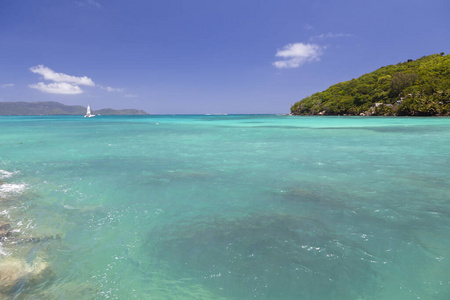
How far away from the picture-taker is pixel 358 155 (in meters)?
12.9

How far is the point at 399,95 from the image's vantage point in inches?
2985

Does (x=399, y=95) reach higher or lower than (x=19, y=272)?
higher

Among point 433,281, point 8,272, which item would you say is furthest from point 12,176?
point 433,281

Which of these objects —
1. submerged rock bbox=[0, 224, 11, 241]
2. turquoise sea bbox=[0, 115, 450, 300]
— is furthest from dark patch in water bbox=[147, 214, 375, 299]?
submerged rock bbox=[0, 224, 11, 241]

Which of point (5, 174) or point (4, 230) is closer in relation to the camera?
point (4, 230)

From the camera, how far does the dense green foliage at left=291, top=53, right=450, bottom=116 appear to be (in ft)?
204

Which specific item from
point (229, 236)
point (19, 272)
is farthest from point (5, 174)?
point (229, 236)

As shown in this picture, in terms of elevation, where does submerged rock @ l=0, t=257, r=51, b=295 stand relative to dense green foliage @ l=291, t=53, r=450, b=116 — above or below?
below

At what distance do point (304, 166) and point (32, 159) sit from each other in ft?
48.0

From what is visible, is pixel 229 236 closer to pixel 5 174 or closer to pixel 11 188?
pixel 11 188

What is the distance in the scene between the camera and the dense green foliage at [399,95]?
204 feet

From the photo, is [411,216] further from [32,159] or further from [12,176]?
[32,159]

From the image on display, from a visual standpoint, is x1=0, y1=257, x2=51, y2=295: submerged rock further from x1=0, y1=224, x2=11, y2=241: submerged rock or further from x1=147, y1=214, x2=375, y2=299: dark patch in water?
x1=147, y1=214, x2=375, y2=299: dark patch in water

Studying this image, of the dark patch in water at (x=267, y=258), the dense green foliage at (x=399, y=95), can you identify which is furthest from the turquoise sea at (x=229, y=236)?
the dense green foliage at (x=399, y=95)
